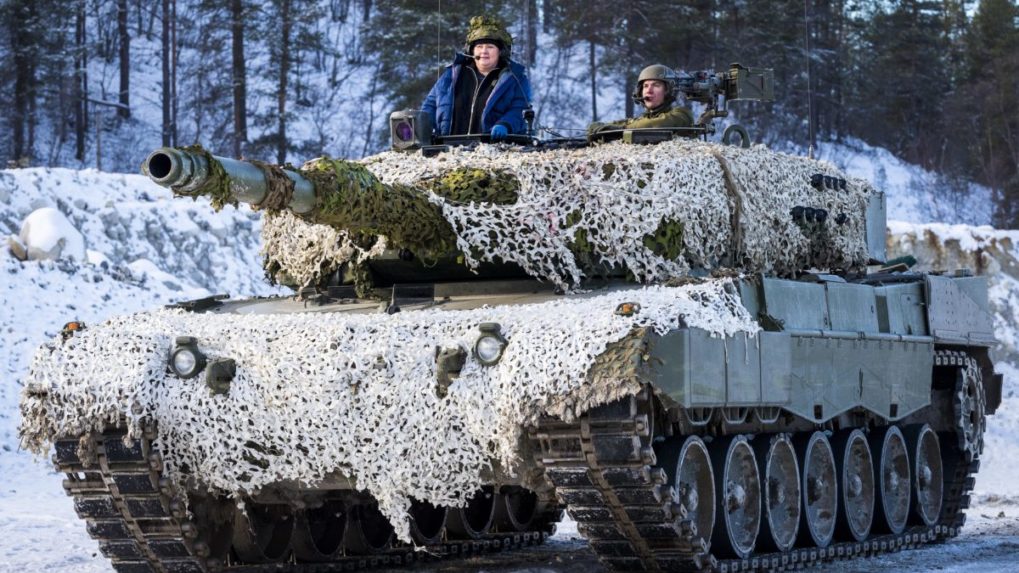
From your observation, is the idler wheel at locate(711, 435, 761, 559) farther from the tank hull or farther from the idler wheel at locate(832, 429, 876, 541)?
the idler wheel at locate(832, 429, 876, 541)

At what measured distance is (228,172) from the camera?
9.05 meters

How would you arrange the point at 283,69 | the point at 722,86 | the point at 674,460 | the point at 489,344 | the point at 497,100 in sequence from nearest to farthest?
the point at 489,344, the point at 674,460, the point at 497,100, the point at 722,86, the point at 283,69

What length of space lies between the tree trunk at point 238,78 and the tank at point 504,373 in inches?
940

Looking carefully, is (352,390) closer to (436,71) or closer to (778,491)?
(778,491)

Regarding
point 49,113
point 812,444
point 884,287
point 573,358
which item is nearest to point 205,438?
point 573,358

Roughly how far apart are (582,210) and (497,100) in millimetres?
2084

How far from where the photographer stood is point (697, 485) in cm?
1073

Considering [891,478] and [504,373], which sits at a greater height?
[504,373]

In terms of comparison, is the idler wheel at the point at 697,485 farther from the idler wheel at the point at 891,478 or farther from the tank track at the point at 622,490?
the idler wheel at the point at 891,478

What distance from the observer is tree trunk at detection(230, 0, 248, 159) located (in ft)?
119

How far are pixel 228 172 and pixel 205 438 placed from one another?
6.49 ft

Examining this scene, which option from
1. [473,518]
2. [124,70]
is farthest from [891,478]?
[124,70]

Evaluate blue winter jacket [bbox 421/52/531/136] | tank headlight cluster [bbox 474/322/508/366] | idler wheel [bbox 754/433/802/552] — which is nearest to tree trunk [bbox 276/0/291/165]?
blue winter jacket [bbox 421/52/531/136]

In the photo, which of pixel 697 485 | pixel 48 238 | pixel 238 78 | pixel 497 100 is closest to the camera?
pixel 697 485
